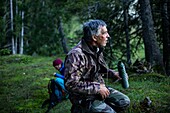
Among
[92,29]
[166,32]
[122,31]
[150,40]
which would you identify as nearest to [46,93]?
[150,40]

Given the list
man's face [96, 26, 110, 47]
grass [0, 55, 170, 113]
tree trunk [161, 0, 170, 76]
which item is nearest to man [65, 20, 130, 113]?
man's face [96, 26, 110, 47]

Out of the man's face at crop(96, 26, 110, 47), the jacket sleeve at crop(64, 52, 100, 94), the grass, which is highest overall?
the man's face at crop(96, 26, 110, 47)

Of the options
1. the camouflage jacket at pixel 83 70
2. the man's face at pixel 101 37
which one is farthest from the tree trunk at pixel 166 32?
the camouflage jacket at pixel 83 70

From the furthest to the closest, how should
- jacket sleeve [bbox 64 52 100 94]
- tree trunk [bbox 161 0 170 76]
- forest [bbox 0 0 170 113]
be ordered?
tree trunk [bbox 161 0 170 76] < forest [bbox 0 0 170 113] < jacket sleeve [bbox 64 52 100 94]

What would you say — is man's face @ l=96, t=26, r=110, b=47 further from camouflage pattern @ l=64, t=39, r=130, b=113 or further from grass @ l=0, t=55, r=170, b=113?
grass @ l=0, t=55, r=170, b=113

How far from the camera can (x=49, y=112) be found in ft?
25.8

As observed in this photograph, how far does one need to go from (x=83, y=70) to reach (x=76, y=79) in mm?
252

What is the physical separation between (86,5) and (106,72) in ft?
23.0

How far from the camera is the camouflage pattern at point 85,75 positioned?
12.6ft

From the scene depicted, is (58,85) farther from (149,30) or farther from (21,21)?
(21,21)

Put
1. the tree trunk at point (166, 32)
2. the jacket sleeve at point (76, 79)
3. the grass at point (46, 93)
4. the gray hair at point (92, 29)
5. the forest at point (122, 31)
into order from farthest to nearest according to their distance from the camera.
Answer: the tree trunk at point (166, 32) < the forest at point (122, 31) < the grass at point (46, 93) < the gray hair at point (92, 29) < the jacket sleeve at point (76, 79)

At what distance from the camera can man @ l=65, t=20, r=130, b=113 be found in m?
3.86

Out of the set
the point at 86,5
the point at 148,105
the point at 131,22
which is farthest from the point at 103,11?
the point at 148,105

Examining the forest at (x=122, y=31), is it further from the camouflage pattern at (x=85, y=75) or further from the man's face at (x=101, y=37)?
the man's face at (x=101, y=37)
